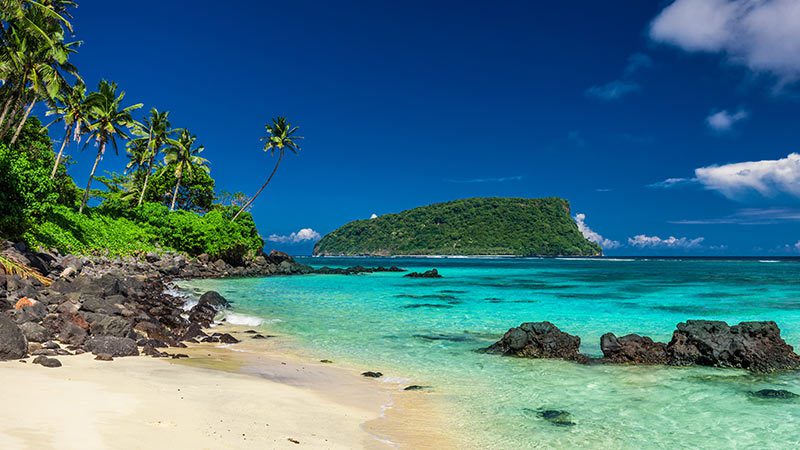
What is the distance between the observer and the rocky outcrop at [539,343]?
1441 centimetres

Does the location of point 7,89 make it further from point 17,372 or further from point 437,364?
point 437,364

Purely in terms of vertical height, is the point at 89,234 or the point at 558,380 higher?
the point at 89,234

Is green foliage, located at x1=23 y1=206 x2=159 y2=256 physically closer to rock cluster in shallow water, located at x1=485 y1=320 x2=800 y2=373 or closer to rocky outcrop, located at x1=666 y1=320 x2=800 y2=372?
rock cluster in shallow water, located at x1=485 y1=320 x2=800 y2=373

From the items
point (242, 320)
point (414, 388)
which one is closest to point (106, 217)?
point (242, 320)

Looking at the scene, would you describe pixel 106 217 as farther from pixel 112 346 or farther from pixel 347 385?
pixel 347 385

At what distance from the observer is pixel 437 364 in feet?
45.9

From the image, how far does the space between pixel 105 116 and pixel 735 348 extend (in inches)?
2056

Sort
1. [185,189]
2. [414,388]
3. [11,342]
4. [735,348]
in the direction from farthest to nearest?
[185,189]
[735,348]
[414,388]
[11,342]

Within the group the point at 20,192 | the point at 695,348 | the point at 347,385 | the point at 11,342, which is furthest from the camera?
the point at 20,192

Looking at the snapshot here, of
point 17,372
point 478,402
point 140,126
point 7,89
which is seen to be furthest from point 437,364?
point 140,126

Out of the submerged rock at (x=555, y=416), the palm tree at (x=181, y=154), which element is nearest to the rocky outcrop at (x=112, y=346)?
the submerged rock at (x=555, y=416)

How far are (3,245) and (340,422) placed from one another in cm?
2319

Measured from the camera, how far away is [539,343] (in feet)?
48.4

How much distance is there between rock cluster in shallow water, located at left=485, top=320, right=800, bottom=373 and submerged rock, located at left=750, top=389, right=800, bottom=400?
217 centimetres
